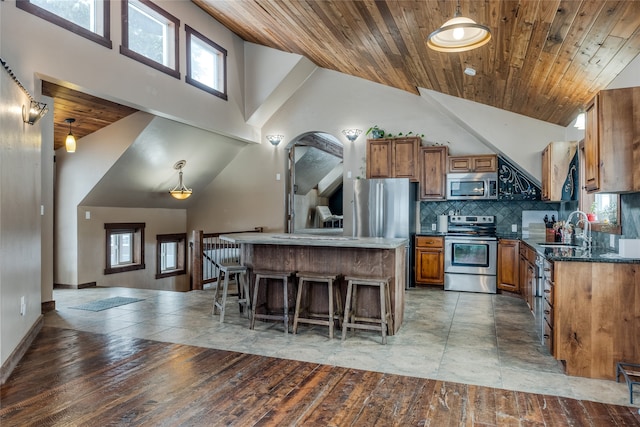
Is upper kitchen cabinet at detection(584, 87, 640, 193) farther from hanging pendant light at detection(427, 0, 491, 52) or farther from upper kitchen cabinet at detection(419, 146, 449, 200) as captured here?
upper kitchen cabinet at detection(419, 146, 449, 200)

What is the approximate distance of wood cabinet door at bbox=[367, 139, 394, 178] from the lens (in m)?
6.73

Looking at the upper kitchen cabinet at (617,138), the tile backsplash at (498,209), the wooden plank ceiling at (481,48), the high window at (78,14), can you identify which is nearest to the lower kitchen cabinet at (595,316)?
the upper kitchen cabinet at (617,138)

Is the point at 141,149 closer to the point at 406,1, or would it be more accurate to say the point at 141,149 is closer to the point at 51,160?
the point at 51,160

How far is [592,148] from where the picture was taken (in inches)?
127

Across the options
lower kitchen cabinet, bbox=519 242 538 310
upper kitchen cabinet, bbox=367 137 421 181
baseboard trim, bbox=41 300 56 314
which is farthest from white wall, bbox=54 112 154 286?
lower kitchen cabinet, bbox=519 242 538 310

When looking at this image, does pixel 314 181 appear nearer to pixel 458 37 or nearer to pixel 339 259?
pixel 339 259

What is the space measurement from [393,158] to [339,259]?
2990 millimetres

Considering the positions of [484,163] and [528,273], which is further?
[484,163]

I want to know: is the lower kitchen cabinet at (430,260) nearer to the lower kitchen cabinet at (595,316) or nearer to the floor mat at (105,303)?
the lower kitchen cabinet at (595,316)

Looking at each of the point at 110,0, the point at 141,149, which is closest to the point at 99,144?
the point at 141,149

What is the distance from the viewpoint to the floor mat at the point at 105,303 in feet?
16.8

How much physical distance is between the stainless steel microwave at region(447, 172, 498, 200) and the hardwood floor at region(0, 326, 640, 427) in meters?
4.01

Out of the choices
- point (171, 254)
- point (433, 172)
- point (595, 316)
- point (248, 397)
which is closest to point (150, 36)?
point (171, 254)

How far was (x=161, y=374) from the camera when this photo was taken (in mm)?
3031
